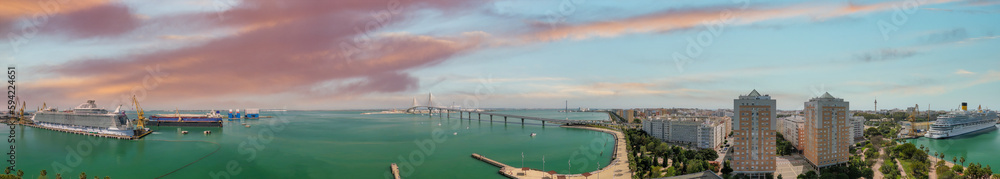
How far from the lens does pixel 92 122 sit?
2744 centimetres

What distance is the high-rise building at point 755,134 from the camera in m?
12.6

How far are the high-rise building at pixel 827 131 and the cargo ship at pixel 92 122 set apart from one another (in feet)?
108

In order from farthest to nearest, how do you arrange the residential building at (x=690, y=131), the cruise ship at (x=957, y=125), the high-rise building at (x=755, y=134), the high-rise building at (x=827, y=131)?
1. the cruise ship at (x=957, y=125)
2. the residential building at (x=690, y=131)
3. the high-rise building at (x=827, y=131)
4. the high-rise building at (x=755, y=134)

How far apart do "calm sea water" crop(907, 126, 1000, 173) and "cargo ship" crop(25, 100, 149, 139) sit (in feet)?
134

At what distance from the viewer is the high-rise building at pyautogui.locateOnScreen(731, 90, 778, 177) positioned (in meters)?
12.6

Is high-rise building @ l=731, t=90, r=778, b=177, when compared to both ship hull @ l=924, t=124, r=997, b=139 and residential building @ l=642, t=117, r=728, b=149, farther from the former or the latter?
ship hull @ l=924, t=124, r=997, b=139

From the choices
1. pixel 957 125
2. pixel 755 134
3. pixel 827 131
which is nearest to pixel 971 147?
pixel 957 125

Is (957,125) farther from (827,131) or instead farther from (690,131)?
(827,131)

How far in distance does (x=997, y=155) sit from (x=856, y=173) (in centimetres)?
1405

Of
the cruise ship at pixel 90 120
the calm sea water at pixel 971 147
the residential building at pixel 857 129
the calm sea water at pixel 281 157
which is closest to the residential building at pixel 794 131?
the residential building at pixel 857 129

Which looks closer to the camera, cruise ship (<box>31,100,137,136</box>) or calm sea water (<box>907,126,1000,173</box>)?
calm sea water (<box>907,126,1000,173</box>)

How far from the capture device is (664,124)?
23.8m

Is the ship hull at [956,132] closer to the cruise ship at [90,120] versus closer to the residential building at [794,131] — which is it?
the residential building at [794,131]

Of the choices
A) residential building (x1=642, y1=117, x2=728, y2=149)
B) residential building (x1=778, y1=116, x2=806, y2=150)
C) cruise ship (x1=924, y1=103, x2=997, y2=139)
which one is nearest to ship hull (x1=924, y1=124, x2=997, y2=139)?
cruise ship (x1=924, y1=103, x2=997, y2=139)
